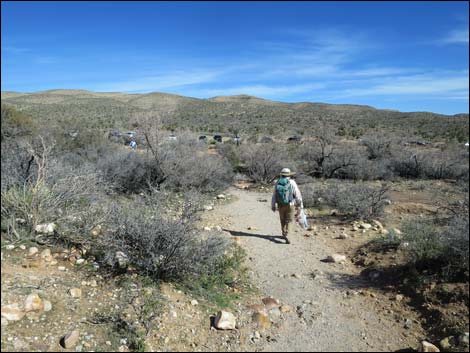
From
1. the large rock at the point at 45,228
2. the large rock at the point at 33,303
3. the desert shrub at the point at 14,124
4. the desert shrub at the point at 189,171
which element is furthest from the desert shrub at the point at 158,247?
the desert shrub at the point at 14,124

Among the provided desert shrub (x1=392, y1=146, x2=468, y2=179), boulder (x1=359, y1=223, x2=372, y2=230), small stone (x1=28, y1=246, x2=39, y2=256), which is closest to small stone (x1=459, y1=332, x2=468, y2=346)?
boulder (x1=359, y1=223, x2=372, y2=230)

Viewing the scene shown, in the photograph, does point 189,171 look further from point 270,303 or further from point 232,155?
point 270,303

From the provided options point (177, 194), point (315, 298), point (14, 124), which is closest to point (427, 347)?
point (315, 298)

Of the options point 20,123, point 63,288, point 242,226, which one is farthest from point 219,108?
point 63,288

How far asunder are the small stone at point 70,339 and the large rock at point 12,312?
1.69ft

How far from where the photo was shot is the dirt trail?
3.80m

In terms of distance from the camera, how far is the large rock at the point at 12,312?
333cm

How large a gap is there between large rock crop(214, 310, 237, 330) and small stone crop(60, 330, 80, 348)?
1420 millimetres

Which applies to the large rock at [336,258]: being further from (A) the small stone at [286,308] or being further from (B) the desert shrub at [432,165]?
(B) the desert shrub at [432,165]

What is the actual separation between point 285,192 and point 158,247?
2.96 m

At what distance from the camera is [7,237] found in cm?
467

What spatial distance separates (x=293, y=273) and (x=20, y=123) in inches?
448

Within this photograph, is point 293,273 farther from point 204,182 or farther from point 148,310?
point 204,182

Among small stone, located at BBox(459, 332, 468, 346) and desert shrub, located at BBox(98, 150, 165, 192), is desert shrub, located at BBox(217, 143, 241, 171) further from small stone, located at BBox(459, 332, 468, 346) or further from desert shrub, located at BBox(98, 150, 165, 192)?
small stone, located at BBox(459, 332, 468, 346)
